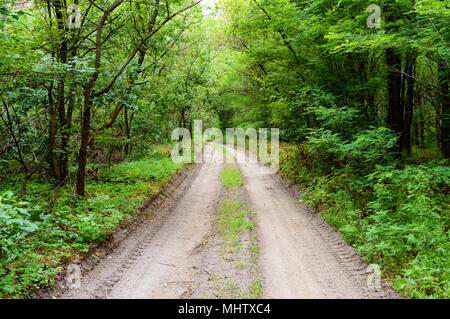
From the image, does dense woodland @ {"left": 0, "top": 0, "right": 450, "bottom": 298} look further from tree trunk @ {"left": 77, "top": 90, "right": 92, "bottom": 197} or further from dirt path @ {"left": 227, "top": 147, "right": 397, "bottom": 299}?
dirt path @ {"left": 227, "top": 147, "right": 397, "bottom": 299}

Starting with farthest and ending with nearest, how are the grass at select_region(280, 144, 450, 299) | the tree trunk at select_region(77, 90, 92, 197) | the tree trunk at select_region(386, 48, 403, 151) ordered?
the tree trunk at select_region(386, 48, 403, 151) → the tree trunk at select_region(77, 90, 92, 197) → the grass at select_region(280, 144, 450, 299)

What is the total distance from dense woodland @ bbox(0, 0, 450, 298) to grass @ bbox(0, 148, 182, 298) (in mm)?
34

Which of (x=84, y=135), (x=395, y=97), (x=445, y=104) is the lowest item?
(x=84, y=135)

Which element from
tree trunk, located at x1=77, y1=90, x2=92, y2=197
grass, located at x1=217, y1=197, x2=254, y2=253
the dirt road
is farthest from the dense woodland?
grass, located at x1=217, y1=197, x2=254, y2=253

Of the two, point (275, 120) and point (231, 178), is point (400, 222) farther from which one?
point (231, 178)

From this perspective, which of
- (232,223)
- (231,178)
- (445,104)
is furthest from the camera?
(231,178)

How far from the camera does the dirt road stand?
16.3 ft

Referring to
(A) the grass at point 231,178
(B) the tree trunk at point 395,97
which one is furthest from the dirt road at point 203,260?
(B) the tree trunk at point 395,97

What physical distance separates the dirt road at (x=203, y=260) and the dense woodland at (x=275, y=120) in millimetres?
580

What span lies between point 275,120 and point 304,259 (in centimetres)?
874

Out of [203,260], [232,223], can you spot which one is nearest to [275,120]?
[232,223]

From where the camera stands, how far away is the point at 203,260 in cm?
612

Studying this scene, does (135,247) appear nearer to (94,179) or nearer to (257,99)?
(94,179)
